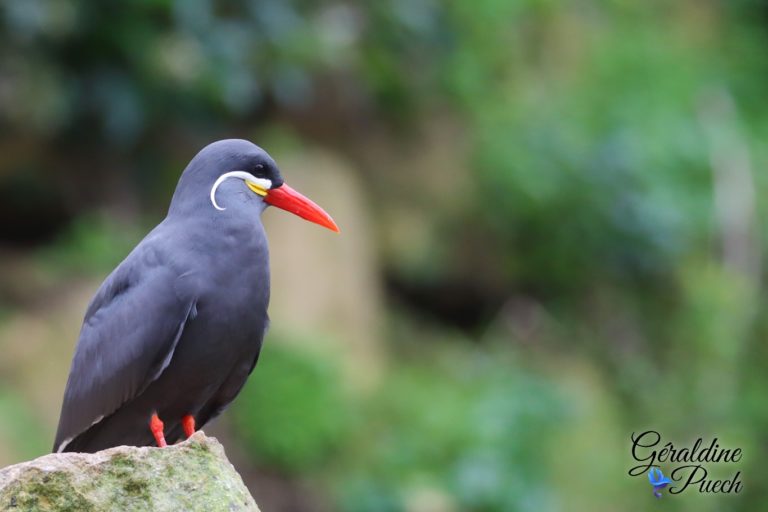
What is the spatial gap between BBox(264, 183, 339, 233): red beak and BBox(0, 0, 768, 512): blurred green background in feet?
9.19

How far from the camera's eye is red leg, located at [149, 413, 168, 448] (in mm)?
3887

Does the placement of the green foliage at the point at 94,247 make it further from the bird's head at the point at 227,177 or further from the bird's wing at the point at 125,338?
the bird's head at the point at 227,177

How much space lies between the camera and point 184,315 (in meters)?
3.78

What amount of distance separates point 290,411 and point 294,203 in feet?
9.39

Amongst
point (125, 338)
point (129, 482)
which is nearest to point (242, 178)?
point (125, 338)

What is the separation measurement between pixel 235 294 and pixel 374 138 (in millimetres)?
5002

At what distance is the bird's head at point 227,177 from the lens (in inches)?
155

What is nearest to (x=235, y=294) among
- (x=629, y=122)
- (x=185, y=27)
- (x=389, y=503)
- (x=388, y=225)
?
(x=389, y=503)

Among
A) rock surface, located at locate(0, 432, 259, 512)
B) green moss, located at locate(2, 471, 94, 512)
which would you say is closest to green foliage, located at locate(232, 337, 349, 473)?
rock surface, located at locate(0, 432, 259, 512)

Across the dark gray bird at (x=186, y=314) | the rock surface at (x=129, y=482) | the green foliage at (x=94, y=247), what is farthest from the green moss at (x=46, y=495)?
the green foliage at (x=94, y=247)

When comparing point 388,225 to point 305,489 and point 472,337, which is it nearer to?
point 472,337

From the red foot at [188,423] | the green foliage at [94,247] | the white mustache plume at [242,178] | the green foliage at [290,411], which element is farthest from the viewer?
the green foliage at [94,247]

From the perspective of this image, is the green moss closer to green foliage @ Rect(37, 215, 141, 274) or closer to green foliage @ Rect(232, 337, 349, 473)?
green foliage @ Rect(232, 337, 349, 473)

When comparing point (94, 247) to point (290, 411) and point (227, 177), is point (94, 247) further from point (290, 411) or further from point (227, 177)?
point (227, 177)
